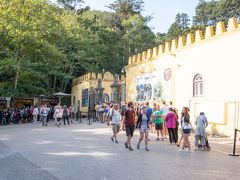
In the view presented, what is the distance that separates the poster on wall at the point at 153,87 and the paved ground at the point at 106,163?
11.4 m

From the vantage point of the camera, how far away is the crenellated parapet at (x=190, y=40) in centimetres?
2024

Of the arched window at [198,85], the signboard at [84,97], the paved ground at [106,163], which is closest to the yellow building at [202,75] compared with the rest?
the arched window at [198,85]

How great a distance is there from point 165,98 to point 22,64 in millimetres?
15549

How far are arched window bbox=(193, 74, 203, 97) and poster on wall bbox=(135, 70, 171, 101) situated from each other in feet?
9.38

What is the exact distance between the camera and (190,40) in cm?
2403

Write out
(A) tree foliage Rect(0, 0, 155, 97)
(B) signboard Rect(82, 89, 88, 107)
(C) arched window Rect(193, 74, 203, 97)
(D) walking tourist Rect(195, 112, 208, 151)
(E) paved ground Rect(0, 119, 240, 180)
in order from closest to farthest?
(E) paved ground Rect(0, 119, 240, 180), (D) walking tourist Rect(195, 112, 208, 151), (C) arched window Rect(193, 74, 203, 97), (A) tree foliage Rect(0, 0, 155, 97), (B) signboard Rect(82, 89, 88, 107)

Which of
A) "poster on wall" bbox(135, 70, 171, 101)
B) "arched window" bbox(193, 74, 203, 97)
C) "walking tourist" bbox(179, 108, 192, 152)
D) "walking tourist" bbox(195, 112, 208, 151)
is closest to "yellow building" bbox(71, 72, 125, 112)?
"poster on wall" bbox(135, 70, 171, 101)

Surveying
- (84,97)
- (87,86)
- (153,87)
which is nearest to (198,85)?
(153,87)

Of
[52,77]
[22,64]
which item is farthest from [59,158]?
[52,77]

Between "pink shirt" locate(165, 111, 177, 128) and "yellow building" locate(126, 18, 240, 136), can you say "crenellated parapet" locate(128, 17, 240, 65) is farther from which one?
"pink shirt" locate(165, 111, 177, 128)

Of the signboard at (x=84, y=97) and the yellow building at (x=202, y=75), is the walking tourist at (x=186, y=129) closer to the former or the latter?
the yellow building at (x=202, y=75)

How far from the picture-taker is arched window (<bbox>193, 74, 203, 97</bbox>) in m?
22.5

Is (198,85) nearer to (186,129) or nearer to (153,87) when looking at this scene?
(153,87)

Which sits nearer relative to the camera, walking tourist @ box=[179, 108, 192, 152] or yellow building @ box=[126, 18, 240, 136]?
walking tourist @ box=[179, 108, 192, 152]
